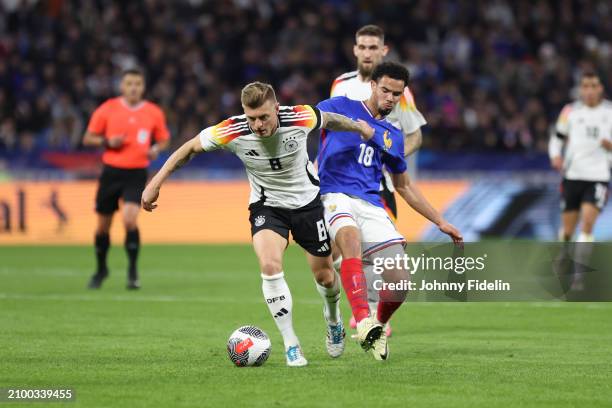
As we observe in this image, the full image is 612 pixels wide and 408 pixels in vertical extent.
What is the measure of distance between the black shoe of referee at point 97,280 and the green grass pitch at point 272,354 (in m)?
0.19

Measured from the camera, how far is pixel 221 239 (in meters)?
20.5

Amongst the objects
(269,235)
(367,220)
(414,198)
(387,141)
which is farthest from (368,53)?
(269,235)

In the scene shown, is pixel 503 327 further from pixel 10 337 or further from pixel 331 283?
pixel 10 337

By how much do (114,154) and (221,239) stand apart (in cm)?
663

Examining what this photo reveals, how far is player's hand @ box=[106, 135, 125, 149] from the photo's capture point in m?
13.9

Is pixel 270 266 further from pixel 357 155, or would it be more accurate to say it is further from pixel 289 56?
pixel 289 56

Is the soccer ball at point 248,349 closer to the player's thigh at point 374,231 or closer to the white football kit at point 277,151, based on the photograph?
the white football kit at point 277,151

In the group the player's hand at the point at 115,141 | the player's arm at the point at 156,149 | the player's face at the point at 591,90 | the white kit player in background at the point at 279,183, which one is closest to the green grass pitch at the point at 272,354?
the white kit player in background at the point at 279,183

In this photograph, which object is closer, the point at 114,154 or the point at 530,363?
the point at 530,363

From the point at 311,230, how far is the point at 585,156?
713 cm

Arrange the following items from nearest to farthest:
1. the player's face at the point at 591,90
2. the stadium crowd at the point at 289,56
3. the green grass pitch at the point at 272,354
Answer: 1. the green grass pitch at the point at 272,354
2. the player's face at the point at 591,90
3. the stadium crowd at the point at 289,56

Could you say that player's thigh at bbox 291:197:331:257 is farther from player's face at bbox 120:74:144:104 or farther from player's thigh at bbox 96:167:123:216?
player's face at bbox 120:74:144:104

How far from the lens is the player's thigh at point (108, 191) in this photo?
14.0m

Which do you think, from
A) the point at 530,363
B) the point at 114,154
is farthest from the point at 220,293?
the point at 530,363
